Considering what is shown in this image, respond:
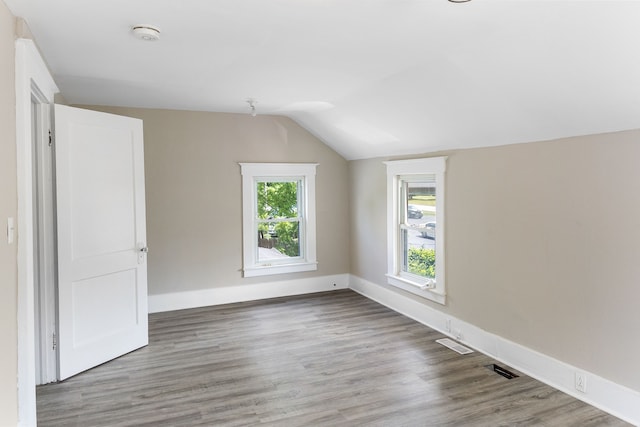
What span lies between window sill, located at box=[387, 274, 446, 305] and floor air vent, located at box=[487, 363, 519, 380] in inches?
35.0

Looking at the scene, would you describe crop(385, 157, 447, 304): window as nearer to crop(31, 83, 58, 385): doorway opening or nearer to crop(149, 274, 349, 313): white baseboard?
crop(149, 274, 349, 313): white baseboard

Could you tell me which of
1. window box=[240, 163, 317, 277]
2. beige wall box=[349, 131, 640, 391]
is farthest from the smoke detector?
window box=[240, 163, 317, 277]

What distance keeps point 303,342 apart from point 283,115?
9.39 feet

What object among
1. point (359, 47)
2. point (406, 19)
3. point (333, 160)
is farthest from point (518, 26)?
point (333, 160)

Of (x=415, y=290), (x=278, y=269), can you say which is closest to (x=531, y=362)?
(x=415, y=290)

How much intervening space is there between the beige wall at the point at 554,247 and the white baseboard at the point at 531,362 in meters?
0.06

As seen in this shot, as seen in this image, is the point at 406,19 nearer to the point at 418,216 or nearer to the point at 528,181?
the point at 528,181

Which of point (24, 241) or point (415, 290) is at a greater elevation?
point (24, 241)

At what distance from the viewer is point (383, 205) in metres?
5.32

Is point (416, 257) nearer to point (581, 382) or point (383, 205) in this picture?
point (383, 205)

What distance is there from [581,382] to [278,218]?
3835 millimetres

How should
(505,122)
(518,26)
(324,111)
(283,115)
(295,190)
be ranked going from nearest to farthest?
(518,26) < (505,122) < (324,111) < (283,115) < (295,190)

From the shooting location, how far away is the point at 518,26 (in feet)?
7.52

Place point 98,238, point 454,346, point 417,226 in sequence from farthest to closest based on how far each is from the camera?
point 417,226, point 454,346, point 98,238
